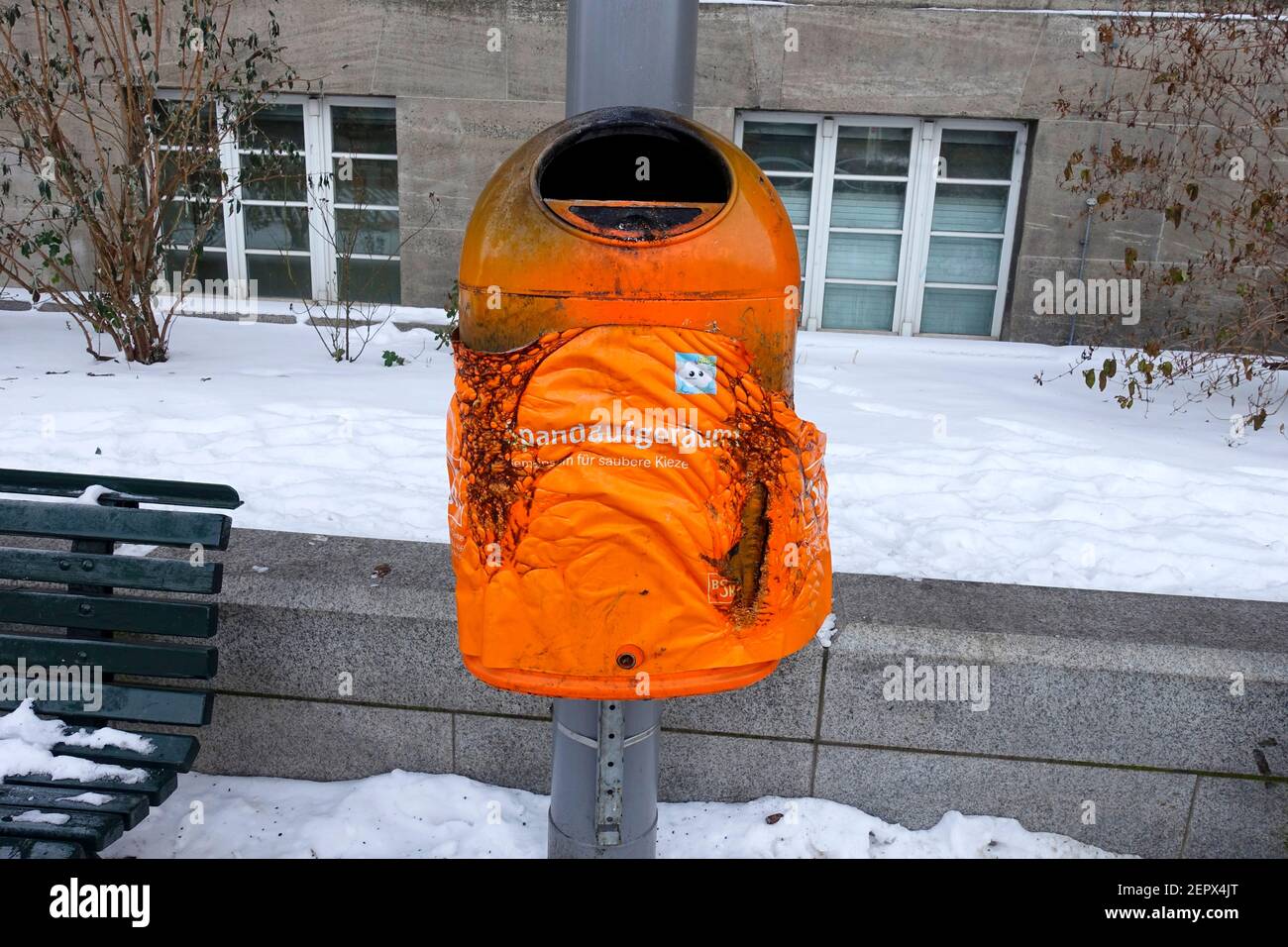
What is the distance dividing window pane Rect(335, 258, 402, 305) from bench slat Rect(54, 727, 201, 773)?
650 cm

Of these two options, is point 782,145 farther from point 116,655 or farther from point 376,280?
point 116,655

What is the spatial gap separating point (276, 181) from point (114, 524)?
21.9 ft

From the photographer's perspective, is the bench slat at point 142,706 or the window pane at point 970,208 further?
the window pane at point 970,208

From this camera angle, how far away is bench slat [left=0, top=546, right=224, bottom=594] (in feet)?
7.60

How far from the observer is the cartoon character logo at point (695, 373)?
1569 millimetres

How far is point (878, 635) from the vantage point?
236 cm

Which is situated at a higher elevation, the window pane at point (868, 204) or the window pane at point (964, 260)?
the window pane at point (868, 204)

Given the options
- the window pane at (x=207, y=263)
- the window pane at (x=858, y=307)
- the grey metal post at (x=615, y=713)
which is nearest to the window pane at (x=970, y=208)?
the window pane at (x=858, y=307)

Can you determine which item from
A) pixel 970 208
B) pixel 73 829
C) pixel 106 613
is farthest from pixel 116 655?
pixel 970 208

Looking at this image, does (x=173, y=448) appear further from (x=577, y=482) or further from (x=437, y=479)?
(x=577, y=482)

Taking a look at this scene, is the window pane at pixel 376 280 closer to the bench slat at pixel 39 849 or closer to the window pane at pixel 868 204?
the window pane at pixel 868 204

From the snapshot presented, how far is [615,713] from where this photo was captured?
1.87m

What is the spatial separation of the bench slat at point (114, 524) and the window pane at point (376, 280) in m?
6.21

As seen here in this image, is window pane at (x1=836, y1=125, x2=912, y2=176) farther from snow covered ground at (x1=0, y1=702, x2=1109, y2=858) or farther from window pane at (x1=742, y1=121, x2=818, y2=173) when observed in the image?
snow covered ground at (x1=0, y1=702, x2=1109, y2=858)
